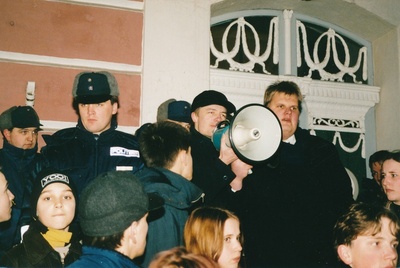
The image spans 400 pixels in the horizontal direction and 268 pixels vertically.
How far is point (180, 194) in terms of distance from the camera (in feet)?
7.86

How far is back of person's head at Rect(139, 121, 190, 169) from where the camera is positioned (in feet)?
8.34

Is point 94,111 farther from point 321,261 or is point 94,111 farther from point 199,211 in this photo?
point 321,261

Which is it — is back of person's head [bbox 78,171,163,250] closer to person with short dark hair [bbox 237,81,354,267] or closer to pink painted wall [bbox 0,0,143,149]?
person with short dark hair [bbox 237,81,354,267]

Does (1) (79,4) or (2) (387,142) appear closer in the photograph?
(1) (79,4)

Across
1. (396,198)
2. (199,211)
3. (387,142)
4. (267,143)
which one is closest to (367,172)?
(387,142)

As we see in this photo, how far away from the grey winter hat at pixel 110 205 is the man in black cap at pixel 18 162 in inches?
35.5

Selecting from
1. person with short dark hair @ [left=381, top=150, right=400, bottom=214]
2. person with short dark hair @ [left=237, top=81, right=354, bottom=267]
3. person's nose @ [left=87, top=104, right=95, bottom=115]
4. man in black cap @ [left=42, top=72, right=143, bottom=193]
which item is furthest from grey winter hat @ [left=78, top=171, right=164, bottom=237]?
person with short dark hair @ [left=381, top=150, right=400, bottom=214]

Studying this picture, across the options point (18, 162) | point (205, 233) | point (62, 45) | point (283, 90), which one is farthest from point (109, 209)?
point (62, 45)

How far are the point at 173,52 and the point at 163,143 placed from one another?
194 centimetres

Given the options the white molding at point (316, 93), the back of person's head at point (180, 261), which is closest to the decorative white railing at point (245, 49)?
the white molding at point (316, 93)

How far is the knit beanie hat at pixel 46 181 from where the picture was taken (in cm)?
271

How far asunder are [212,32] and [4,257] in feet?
10.7

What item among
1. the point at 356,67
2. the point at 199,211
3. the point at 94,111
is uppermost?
the point at 356,67

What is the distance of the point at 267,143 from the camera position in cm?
298
